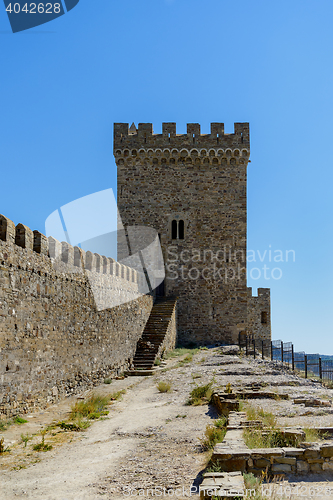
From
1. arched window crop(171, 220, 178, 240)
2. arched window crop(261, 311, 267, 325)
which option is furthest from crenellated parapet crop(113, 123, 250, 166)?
arched window crop(261, 311, 267, 325)

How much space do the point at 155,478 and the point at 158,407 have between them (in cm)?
396

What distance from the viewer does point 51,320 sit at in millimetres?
9195

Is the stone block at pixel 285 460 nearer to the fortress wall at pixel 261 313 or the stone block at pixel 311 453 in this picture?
the stone block at pixel 311 453

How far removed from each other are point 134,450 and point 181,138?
60.4 feet

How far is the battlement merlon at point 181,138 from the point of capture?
2245 cm

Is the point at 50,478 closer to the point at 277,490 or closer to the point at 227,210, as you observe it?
the point at 277,490

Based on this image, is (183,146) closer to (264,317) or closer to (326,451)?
(264,317)

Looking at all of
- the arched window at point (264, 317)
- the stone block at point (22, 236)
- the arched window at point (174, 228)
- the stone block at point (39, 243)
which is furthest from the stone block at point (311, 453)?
the arched window at point (264, 317)

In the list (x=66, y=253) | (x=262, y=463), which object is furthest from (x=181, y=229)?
(x=262, y=463)

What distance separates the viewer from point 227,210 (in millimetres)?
22203

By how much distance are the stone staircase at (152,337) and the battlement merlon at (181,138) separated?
7.57m

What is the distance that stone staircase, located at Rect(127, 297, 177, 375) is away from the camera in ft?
49.1

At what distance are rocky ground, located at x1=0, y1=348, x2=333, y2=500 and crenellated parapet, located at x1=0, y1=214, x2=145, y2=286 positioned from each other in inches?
115

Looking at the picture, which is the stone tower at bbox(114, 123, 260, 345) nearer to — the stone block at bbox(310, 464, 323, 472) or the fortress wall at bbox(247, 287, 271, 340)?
the fortress wall at bbox(247, 287, 271, 340)
